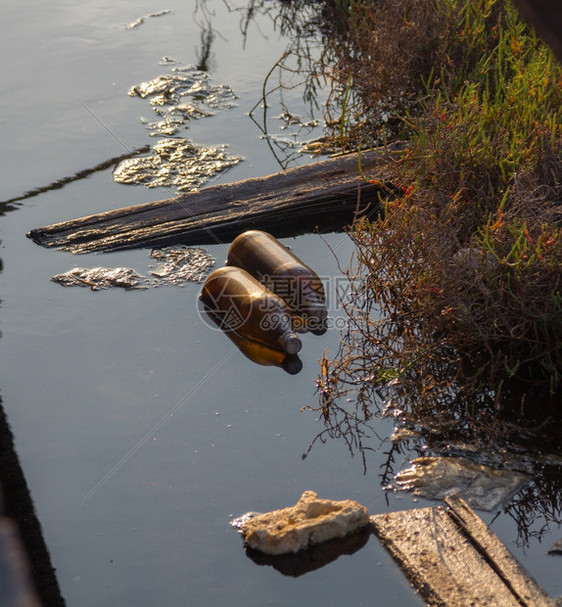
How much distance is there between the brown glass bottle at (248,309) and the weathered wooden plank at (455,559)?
1174 millimetres

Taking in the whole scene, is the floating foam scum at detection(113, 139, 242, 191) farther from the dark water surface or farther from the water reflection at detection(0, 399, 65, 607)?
the water reflection at detection(0, 399, 65, 607)

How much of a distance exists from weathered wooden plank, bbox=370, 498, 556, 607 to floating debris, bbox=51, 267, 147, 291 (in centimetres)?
210

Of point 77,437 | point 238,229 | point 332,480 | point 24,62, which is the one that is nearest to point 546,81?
point 238,229

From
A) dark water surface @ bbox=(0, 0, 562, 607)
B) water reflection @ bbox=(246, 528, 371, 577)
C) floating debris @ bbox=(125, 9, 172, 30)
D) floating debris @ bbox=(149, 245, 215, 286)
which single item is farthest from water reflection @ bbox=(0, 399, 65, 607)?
floating debris @ bbox=(125, 9, 172, 30)

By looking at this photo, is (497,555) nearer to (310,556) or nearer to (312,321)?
(310,556)

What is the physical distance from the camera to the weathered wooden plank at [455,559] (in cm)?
261

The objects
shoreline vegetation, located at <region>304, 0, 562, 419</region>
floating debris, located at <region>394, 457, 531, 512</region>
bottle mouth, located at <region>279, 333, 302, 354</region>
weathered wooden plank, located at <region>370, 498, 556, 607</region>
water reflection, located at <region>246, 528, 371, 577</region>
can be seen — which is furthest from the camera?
bottle mouth, located at <region>279, 333, 302, 354</region>

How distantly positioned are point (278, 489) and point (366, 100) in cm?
397

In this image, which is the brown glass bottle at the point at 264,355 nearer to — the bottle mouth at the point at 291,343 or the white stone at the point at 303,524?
the bottle mouth at the point at 291,343

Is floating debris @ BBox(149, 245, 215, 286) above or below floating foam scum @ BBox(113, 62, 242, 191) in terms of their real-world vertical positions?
below

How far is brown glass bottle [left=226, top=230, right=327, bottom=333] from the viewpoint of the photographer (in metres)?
4.07

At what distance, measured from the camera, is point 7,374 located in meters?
3.66

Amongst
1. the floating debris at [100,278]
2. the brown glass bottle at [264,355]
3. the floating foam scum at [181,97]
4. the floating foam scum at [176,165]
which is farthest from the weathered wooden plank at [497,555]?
the floating foam scum at [181,97]

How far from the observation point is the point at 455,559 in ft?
9.00
